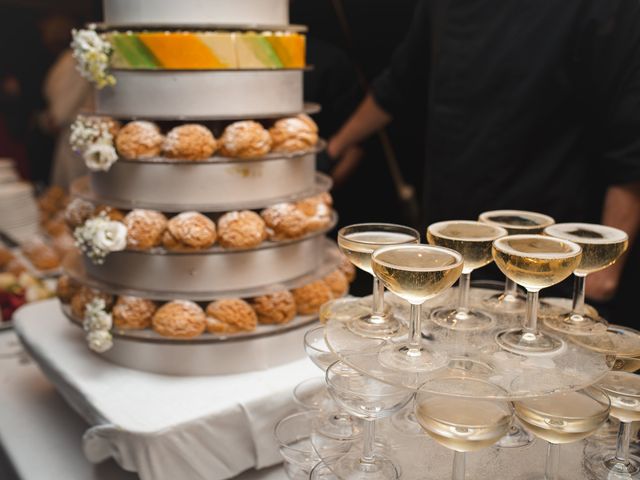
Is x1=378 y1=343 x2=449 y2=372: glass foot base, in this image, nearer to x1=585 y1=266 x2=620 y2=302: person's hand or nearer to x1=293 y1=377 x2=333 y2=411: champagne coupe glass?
x1=293 y1=377 x2=333 y2=411: champagne coupe glass

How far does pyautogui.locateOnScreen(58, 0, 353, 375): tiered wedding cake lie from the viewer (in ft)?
5.47

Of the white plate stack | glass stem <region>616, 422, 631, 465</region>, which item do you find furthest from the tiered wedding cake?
the white plate stack

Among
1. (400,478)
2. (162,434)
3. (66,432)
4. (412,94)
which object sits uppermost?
(412,94)

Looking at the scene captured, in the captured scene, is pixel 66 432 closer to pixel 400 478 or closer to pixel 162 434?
pixel 162 434

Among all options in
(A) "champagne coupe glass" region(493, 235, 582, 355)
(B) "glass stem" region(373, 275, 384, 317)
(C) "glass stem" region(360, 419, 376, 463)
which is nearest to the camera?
(A) "champagne coupe glass" region(493, 235, 582, 355)

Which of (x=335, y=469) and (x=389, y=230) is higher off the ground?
(x=389, y=230)

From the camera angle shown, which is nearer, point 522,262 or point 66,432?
point 522,262

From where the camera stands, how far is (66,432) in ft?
6.10

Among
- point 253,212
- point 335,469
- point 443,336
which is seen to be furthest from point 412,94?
point 335,469

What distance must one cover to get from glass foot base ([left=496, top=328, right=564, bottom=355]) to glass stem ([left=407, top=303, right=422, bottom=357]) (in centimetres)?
16

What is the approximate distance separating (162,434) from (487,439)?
2.67ft

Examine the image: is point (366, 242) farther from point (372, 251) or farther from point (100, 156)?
point (100, 156)

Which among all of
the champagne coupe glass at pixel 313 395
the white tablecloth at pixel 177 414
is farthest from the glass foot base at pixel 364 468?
the white tablecloth at pixel 177 414

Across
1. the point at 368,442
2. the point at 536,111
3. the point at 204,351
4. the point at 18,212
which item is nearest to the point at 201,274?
the point at 204,351
